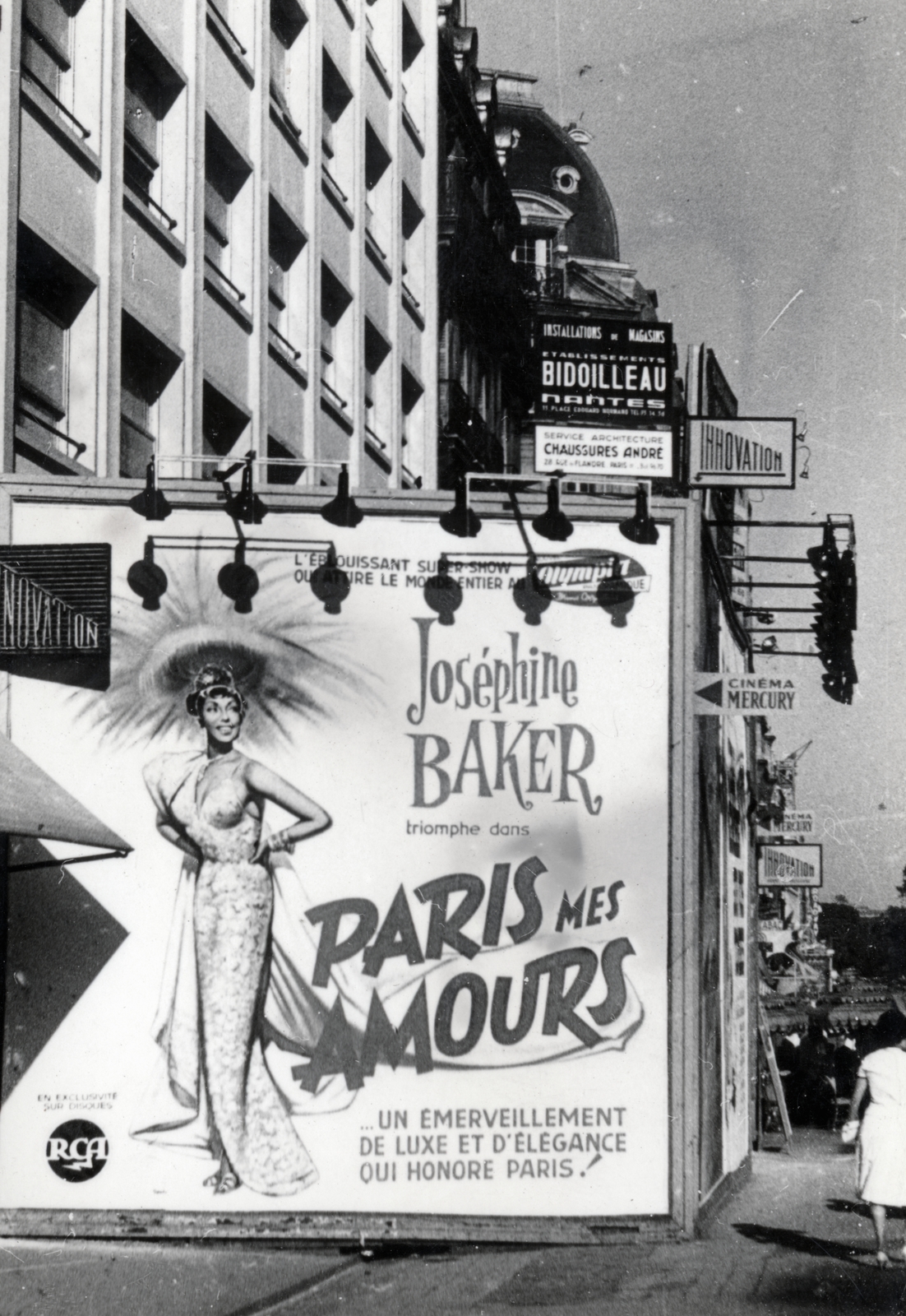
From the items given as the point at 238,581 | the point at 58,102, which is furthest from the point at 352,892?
the point at 58,102

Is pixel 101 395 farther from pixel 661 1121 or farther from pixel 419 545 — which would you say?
pixel 661 1121

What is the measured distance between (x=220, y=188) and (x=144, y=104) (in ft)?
8.67

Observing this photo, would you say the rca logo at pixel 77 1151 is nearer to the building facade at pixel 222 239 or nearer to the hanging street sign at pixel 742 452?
the building facade at pixel 222 239

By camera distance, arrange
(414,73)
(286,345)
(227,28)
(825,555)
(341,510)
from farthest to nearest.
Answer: (414,73)
(286,345)
(227,28)
(825,555)
(341,510)

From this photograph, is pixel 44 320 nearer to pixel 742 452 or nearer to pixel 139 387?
pixel 139 387

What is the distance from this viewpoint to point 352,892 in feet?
33.5

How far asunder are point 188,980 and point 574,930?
1.94 meters

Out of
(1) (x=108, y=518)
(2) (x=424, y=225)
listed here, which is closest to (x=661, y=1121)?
(1) (x=108, y=518)

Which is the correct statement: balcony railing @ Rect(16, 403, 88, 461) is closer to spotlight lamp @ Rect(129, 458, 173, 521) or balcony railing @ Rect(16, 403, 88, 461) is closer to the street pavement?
spotlight lamp @ Rect(129, 458, 173, 521)

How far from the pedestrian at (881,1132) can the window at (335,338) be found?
16688 mm

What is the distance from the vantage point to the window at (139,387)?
18562 millimetres

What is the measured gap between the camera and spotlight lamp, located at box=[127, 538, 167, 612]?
1024 cm

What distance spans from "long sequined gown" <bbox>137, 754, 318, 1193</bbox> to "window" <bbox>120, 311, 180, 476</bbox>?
8.37 m

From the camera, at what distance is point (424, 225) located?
34.3 m
